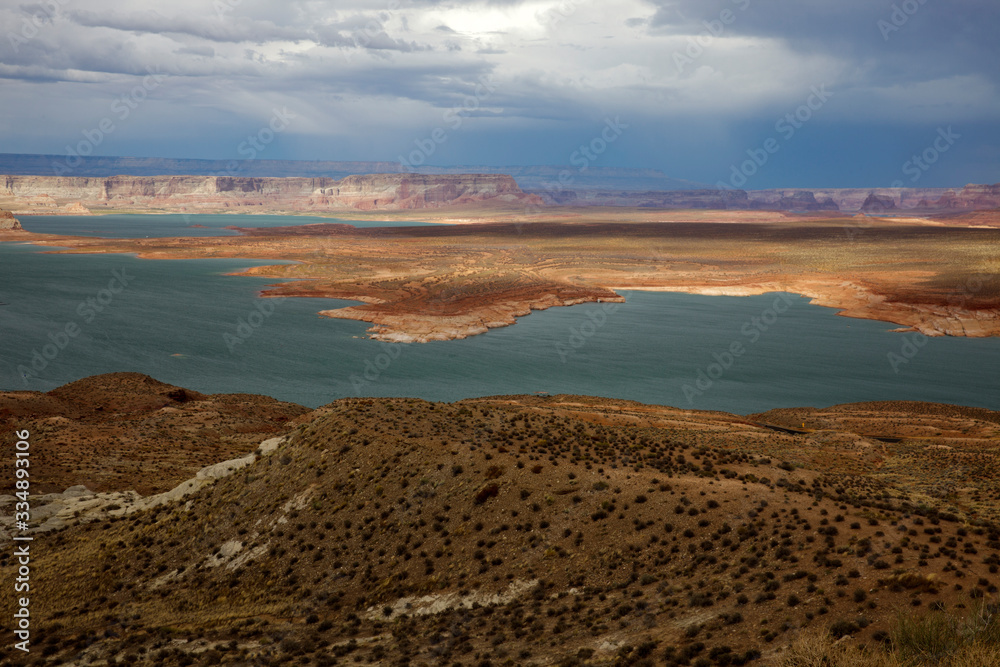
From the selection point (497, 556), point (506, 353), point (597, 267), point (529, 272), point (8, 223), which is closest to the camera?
point (497, 556)

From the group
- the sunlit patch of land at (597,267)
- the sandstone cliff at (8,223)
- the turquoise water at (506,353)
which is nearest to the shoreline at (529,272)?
the sunlit patch of land at (597,267)

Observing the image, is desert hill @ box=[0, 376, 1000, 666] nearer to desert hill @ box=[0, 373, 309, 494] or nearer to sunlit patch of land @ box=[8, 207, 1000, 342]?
desert hill @ box=[0, 373, 309, 494]

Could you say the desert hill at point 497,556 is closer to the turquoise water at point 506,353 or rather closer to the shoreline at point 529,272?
the turquoise water at point 506,353

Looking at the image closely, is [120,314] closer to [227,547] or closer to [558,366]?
[558,366]

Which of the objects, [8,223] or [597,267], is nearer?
[597,267]

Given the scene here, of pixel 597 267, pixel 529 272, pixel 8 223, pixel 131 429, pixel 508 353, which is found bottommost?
pixel 508 353

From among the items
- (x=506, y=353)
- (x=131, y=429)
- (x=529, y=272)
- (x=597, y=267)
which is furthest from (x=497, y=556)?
(x=597, y=267)

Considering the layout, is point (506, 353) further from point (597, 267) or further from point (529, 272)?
point (597, 267)
